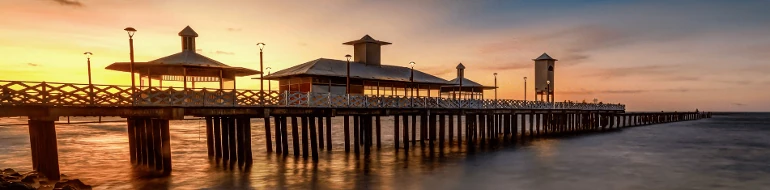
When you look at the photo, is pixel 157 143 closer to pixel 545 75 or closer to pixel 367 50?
pixel 367 50

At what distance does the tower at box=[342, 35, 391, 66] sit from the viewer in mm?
37312

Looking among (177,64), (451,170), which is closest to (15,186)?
(177,64)

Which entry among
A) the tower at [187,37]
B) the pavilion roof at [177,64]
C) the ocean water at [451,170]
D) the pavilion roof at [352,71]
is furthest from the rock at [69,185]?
the pavilion roof at [352,71]

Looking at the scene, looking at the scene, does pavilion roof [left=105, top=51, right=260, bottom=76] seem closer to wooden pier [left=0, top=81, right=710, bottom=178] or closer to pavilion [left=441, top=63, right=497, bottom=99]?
wooden pier [left=0, top=81, right=710, bottom=178]

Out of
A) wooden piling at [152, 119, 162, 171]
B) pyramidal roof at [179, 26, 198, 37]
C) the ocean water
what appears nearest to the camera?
the ocean water

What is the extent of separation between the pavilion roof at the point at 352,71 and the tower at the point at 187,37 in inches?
201

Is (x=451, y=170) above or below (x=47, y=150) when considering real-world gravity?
below

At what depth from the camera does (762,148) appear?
36969 millimetres

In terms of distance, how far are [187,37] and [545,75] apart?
37.3 metres

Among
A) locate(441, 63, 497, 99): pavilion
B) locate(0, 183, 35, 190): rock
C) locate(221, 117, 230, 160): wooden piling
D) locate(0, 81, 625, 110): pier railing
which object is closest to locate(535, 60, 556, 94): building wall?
locate(441, 63, 497, 99): pavilion

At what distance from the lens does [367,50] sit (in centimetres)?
3734

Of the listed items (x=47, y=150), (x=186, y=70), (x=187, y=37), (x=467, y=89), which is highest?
(x=187, y=37)

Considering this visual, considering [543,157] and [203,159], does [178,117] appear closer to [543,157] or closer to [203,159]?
[203,159]

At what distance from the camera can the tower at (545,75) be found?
165 ft
